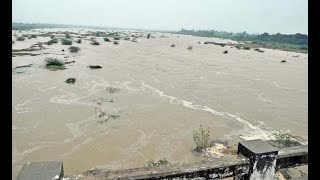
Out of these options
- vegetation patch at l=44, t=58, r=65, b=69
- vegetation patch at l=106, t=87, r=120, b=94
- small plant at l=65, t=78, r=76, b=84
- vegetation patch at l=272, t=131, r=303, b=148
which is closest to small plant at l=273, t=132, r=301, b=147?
vegetation patch at l=272, t=131, r=303, b=148

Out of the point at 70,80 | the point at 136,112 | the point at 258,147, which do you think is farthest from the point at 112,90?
the point at 258,147

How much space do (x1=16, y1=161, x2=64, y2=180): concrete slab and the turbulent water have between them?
249 inches

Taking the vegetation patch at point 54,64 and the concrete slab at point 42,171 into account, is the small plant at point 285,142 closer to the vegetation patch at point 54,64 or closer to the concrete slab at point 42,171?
the concrete slab at point 42,171

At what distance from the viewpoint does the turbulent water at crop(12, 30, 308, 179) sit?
10094mm

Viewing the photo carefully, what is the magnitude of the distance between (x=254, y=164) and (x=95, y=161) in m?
7.07

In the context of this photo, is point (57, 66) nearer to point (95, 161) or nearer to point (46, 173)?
point (95, 161)

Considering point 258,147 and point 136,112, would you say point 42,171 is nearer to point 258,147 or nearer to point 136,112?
point 258,147

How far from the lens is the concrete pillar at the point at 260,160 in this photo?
10.2 feet

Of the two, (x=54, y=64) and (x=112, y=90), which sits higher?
(x=54, y=64)

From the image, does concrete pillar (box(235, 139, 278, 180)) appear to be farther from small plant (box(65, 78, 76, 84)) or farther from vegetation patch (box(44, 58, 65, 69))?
vegetation patch (box(44, 58, 65, 69))

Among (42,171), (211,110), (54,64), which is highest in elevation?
(54,64)

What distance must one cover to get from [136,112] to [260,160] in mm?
11345

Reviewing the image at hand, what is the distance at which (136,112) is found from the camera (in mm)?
14266

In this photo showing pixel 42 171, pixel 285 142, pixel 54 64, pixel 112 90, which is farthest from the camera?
pixel 54 64
